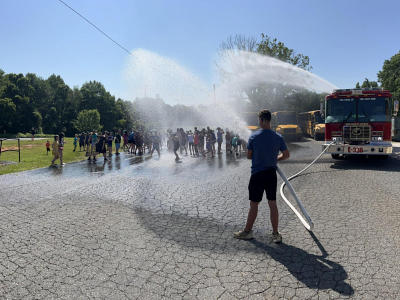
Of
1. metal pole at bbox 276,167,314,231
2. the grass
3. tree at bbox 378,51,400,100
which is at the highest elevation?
tree at bbox 378,51,400,100

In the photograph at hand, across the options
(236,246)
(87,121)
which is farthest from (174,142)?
(87,121)

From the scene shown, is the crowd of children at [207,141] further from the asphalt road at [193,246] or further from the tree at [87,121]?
the tree at [87,121]

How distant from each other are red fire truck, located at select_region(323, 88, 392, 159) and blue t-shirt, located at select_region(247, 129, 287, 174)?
8.18 meters

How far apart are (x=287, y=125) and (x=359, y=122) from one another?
51.8 feet

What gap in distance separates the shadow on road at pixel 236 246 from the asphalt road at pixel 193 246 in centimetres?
2

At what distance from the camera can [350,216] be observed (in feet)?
17.5

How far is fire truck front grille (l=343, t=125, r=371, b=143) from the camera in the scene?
36.8 ft

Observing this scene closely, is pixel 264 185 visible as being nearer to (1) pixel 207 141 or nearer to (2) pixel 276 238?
(2) pixel 276 238

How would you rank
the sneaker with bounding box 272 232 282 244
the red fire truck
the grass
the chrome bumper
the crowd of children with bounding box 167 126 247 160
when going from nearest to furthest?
the sneaker with bounding box 272 232 282 244
the chrome bumper
the red fire truck
the grass
the crowd of children with bounding box 167 126 247 160

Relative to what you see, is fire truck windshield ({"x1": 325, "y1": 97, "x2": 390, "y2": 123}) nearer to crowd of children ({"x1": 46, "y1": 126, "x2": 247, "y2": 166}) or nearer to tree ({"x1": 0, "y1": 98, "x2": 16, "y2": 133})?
crowd of children ({"x1": 46, "y1": 126, "x2": 247, "y2": 166})

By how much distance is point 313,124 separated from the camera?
30.2 metres

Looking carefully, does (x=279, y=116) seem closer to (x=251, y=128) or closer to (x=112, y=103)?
(x=251, y=128)

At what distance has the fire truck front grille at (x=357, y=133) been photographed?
11.2m

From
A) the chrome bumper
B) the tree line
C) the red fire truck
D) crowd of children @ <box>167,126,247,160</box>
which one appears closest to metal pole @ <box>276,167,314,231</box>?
the chrome bumper
